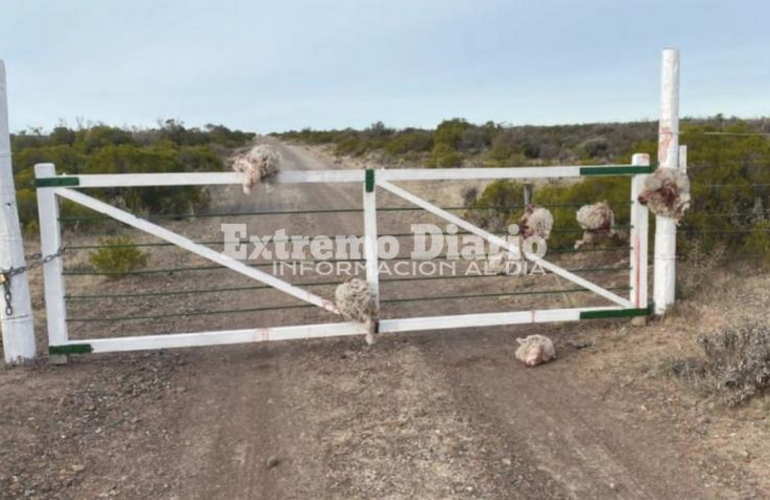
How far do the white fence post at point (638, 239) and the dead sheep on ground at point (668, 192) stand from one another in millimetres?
108

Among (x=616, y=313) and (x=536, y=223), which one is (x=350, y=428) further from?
(x=536, y=223)

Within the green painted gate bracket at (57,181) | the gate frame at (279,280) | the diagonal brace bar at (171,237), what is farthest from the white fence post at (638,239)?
the green painted gate bracket at (57,181)

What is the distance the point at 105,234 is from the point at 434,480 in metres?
11.7

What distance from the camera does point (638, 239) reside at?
6684 millimetres

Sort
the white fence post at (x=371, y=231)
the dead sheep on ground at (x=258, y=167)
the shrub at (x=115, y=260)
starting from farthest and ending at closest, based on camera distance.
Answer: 1. the shrub at (x=115, y=260)
2. the white fence post at (x=371, y=231)
3. the dead sheep on ground at (x=258, y=167)

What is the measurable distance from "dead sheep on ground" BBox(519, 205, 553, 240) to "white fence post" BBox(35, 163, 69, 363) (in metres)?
4.61

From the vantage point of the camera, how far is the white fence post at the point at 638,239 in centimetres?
662

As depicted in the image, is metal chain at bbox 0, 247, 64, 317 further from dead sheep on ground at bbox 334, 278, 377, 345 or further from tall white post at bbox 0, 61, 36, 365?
dead sheep on ground at bbox 334, 278, 377, 345

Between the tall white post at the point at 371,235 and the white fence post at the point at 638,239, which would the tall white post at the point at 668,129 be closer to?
the white fence post at the point at 638,239

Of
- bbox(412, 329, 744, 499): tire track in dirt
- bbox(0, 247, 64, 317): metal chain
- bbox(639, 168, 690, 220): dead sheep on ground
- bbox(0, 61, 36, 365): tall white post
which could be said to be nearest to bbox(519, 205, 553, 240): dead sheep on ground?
bbox(639, 168, 690, 220): dead sheep on ground

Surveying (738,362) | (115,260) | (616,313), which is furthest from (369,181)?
(115,260)

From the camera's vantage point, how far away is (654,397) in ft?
16.7

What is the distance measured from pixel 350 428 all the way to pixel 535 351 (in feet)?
6.50

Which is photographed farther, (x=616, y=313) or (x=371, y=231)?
(x=616, y=313)
